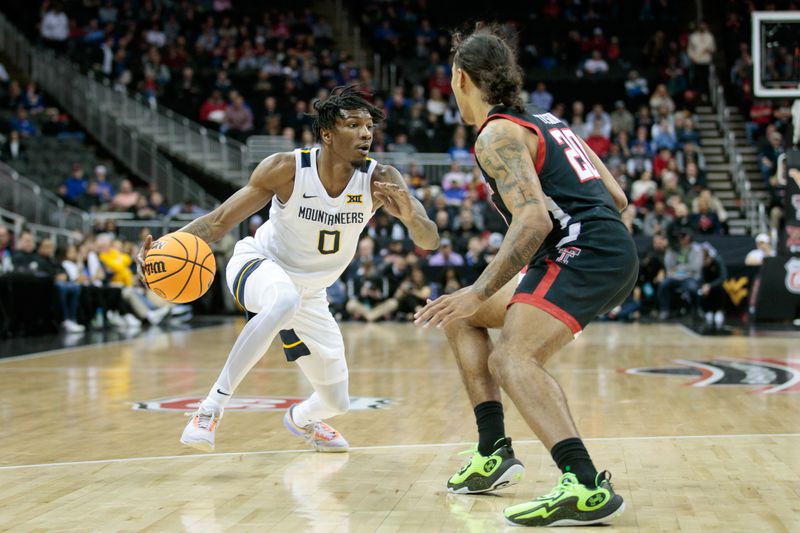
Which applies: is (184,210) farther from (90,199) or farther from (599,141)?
(599,141)

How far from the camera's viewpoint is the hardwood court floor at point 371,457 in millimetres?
4664

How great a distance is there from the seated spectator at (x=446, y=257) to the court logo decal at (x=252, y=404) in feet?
35.6

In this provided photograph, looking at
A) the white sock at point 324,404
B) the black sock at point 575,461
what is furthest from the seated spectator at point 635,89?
the black sock at point 575,461

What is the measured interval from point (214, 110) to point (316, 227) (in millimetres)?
19522

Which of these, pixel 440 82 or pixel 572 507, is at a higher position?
pixel 440 82

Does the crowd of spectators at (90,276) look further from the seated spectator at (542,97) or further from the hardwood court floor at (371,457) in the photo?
the seated spectator at (542,97)

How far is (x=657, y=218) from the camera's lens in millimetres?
19844

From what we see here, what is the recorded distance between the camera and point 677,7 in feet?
94.3

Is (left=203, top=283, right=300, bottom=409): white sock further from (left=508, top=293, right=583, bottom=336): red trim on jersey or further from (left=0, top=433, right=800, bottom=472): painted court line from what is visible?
(left=508, top=293, right=583, bottom=336): red trim on jersey

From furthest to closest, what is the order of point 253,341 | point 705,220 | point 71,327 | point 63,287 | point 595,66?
point 595,66 → point 705,220 → point 71,327 → point 63,287 → point 253,341

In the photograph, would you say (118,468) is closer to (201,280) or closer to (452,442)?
(201,280)

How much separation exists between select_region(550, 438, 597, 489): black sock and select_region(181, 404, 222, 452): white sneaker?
2041 mm

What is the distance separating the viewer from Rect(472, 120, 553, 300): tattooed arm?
177 inches

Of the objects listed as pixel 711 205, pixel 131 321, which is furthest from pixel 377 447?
pixel 711 205
